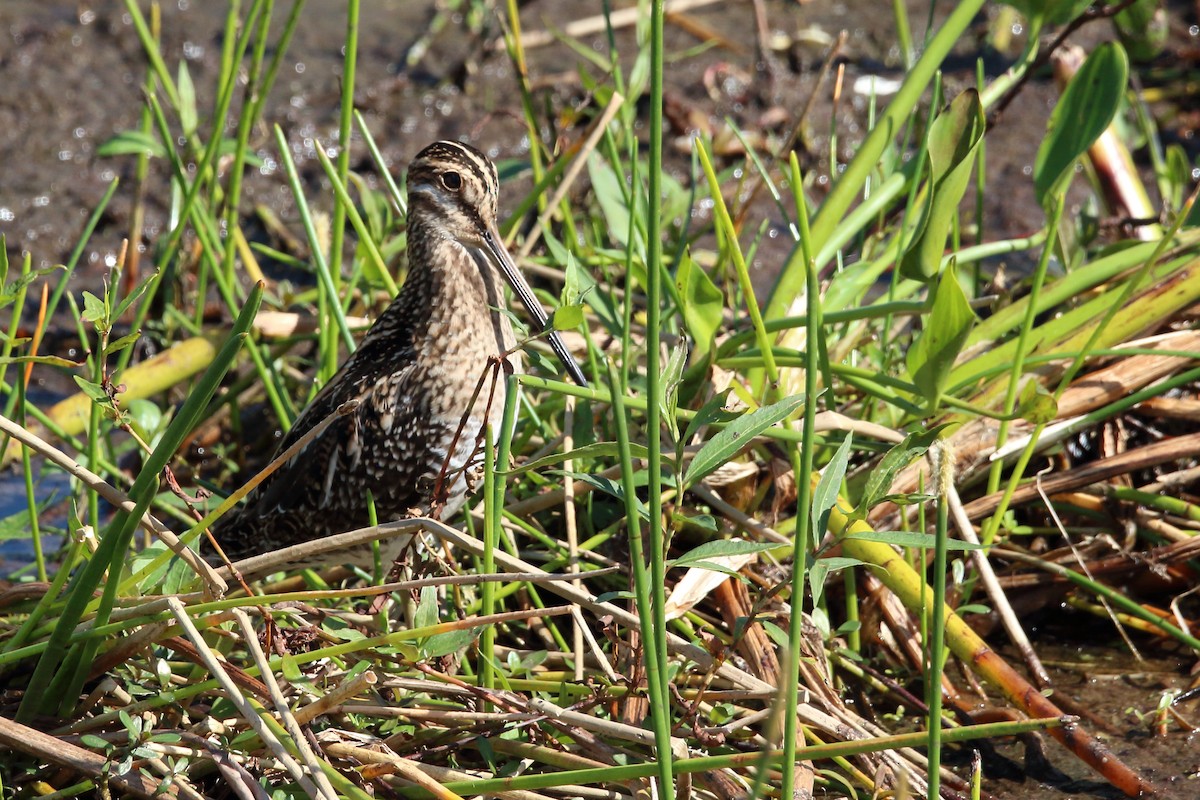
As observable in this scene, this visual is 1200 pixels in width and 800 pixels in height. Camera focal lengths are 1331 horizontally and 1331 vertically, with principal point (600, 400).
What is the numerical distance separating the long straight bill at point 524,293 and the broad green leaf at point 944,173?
724mm

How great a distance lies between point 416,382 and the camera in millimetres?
2887

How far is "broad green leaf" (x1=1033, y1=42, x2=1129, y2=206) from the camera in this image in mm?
3006

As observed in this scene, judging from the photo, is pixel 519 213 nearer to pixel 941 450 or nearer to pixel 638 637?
pixel 638 637

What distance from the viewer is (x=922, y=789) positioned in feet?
7.84

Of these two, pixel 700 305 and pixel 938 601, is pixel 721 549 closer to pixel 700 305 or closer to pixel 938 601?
pixel 938 601

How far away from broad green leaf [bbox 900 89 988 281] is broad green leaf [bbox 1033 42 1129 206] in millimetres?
593

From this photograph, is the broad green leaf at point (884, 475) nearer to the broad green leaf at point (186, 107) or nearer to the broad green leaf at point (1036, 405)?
the broad green leaf at point (1036, 405)

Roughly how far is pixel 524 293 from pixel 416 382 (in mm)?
314

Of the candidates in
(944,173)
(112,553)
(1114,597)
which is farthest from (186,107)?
(1114,597)

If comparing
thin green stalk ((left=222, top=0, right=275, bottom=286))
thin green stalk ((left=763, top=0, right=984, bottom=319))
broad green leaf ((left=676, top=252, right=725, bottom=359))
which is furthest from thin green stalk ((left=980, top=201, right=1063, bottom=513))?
thin green stalk ((left=222, top=0, right=275, bottom=286))

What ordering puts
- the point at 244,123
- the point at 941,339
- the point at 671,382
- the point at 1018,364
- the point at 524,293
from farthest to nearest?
1. the point at 244,123
2. the point at 524,293
3. the point at 1018,364
4. the point at 941,339
5. the point at 671,382

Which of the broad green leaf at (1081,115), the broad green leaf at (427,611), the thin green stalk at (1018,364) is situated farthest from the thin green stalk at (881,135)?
the broad green leaf at (427,611)

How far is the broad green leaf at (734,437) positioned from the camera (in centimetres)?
198

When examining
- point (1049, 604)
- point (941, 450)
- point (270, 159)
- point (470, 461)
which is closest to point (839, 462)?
point (941, 450)
